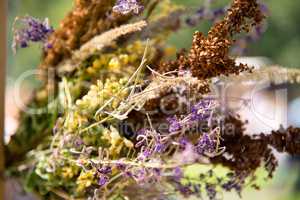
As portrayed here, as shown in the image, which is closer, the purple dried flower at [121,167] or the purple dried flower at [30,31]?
the purple dried flower at [121,167]

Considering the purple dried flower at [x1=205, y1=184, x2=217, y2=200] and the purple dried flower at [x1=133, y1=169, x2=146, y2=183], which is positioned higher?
the purple dried flower at [x1=133, y1=169, x2=146, y2=183]

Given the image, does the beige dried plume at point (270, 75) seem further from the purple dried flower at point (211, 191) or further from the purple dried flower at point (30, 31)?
the purple dried flower at point (30, 31)

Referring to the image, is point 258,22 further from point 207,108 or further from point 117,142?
A: point 117,142

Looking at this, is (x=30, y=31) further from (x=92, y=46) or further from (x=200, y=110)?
(x=200, y=110)

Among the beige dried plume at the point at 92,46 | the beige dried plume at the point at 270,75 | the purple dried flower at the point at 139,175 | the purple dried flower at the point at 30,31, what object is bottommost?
the purple dried flower at the point at 139,175

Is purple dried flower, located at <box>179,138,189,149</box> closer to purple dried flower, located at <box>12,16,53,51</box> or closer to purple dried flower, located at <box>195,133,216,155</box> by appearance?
purple dried flower, located at <box>195,133,216,155</box>

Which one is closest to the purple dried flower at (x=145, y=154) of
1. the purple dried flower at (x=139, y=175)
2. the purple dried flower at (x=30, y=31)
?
the purple dried flower at (x=139, y=175)

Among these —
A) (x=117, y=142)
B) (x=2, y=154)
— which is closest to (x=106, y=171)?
(x=117, y=142)

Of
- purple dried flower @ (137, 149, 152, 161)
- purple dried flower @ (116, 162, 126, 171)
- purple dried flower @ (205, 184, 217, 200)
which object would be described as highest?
purple dried flower @ (137, 149, 152, 161)

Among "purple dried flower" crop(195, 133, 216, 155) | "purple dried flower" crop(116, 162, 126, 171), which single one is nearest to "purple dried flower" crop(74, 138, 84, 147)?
"purple dried flower" crop(116, 162, 126, 171)

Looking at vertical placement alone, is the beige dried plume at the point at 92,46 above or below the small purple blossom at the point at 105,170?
above

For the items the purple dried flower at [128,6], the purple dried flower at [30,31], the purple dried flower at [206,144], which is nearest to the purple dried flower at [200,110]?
the purple dried flower at [206,144]
